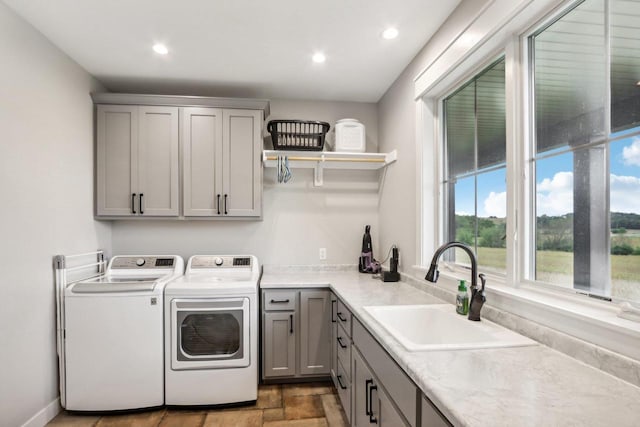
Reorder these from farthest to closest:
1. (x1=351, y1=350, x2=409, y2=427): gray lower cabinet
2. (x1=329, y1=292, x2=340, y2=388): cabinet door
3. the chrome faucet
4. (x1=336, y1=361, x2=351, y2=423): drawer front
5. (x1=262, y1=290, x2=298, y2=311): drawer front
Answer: (x1=262, y1=290, x2=298, y2=311): drawer front
(x1=329, y1=292, x2=340, y2=388): cabinet door
(x1=336, y1=361, x2=351, y2=423): drawer front
the chrome faucet
(x1=351, y1=350, x2=409, y2=427): gray lower cabinet

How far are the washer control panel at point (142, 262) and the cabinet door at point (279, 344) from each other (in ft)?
3.10

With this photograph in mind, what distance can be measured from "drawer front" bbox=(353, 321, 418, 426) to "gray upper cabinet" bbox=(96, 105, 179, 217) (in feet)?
6.29

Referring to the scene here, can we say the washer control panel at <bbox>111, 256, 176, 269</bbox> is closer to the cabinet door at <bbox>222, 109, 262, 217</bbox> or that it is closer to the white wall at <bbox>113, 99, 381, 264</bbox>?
the white wall at <bbox>113, 99, 381, 264</bbox>

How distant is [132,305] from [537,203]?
2.40 metres

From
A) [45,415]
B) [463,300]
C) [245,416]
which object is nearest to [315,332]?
[245,416]

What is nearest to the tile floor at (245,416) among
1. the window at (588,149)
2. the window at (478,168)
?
the window at (478,168)

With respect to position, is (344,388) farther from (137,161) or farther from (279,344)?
(137,161)

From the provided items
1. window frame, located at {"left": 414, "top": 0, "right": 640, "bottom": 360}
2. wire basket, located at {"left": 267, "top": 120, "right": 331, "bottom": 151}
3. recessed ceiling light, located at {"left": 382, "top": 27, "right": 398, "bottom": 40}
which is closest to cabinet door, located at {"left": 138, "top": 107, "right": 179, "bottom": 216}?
wire basket, located at {"left": 267, "top": 120, "right": 331, "bottom": 151}

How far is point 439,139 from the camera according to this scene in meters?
2.28

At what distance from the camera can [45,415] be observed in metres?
2.11

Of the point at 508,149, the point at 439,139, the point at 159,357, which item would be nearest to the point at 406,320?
the point at 508,149

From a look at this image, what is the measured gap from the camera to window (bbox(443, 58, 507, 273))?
171 cm

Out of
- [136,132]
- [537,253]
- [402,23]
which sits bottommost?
[537,253]

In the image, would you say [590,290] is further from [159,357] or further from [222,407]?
→ [159,357]
